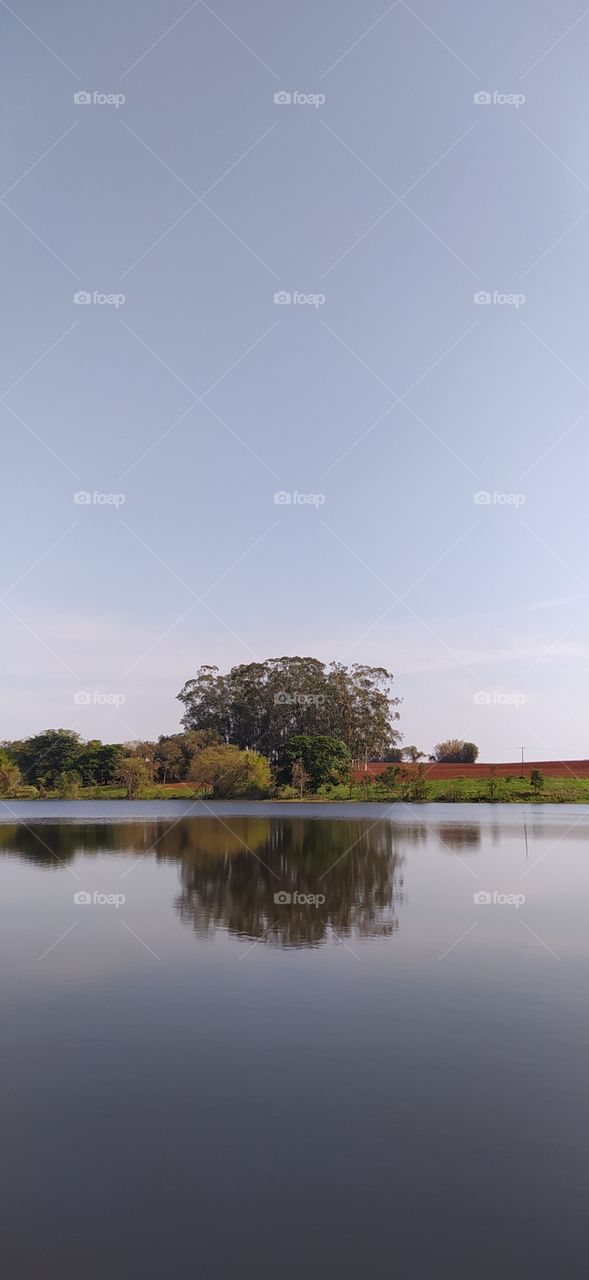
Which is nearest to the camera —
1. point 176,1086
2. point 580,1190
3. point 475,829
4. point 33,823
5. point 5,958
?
point 580,1190

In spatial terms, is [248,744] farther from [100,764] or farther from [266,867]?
[266,867]

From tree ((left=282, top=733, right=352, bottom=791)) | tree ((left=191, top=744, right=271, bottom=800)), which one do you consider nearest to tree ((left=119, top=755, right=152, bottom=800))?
tree ((left=191, top=744, right=271, bottom=800))

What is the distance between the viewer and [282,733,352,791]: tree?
276 feet

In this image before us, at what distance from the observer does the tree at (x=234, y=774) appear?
3332 inches

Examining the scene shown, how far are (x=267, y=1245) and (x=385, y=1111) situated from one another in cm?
239

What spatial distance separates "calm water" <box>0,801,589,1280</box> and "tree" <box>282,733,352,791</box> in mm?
64587

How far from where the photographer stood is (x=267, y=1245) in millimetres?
5738

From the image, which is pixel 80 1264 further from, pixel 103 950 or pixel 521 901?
pixel 521 901

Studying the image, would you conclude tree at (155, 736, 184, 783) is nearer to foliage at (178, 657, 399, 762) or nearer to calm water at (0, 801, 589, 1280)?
foliage at (178, 657, 399, 762)

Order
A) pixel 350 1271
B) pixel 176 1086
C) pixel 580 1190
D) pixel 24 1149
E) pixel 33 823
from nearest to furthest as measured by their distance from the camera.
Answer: pixel 350 1271 → pixel 580 1190 → pixel 24 1149 → pixel 176 1086 → pixel 33 823

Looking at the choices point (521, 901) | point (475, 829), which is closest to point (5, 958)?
point (521, 901)

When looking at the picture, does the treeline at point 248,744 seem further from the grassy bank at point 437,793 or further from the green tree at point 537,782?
the green tree at point 537,782

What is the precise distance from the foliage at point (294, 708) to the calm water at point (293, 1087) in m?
78.9

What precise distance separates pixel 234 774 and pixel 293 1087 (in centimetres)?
7707
